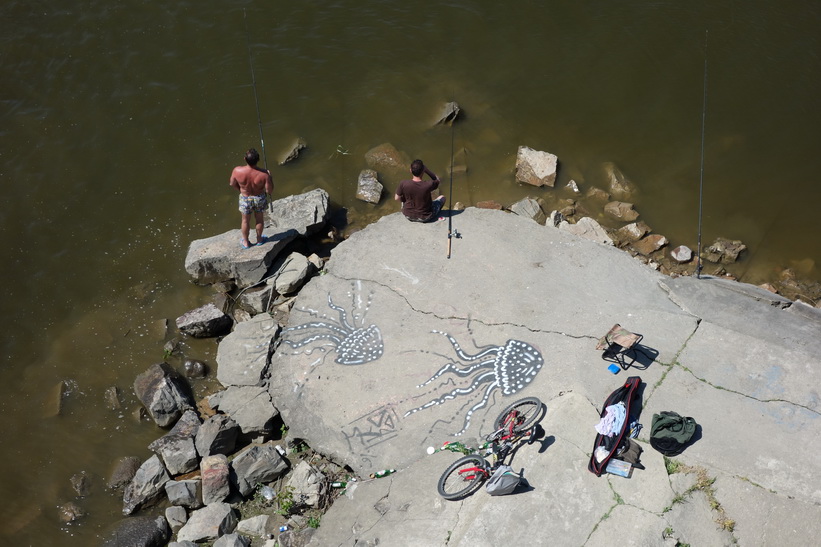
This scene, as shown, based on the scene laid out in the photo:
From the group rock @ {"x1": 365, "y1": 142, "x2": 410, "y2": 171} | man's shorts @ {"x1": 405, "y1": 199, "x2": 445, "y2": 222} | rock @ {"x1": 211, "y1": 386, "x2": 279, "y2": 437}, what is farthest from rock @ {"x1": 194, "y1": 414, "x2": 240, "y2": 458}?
rock @ {"x1": 365, "y1": 142, "x2": 410, "y2": 171}

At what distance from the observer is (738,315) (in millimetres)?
8695

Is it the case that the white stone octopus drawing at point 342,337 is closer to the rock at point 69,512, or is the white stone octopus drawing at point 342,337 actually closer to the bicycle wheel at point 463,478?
the bicycle wheel at point 463,478

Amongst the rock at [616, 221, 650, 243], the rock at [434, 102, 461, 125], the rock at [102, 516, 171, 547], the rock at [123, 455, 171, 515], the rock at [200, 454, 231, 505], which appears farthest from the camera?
the rock at [434, 102, 461, 125]

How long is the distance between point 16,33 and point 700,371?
1420 centimetres

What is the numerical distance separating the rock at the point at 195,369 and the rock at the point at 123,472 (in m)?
1.32

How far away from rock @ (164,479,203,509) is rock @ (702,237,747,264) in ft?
27.2

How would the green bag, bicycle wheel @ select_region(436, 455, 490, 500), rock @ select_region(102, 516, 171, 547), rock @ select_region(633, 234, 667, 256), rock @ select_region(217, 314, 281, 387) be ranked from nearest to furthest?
bicycle wheel @ select_region(436, 455, 490, 500) < the green bag < rock @ select_region(102, 516, 171, 547) < rock @ select_region(217, 314, 281, 387) < rock @ select_region(633, 234, 667, 256)

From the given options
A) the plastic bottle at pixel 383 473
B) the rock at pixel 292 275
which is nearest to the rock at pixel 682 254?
the rock at pixel 292 275

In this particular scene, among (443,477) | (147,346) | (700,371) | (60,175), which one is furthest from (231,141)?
(700,371)

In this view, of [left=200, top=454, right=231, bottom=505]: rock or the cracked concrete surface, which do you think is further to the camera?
[left=200, top=454, right=231, bottom=505]: rock

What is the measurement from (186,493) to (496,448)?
12.4ft

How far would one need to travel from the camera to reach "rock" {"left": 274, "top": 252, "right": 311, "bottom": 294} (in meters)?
9.91

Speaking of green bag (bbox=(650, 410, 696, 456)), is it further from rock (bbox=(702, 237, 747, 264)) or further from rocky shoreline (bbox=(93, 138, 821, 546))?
rock (bbox=(702, 237, 747, 264))

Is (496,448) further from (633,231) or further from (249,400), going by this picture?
(633,231)
